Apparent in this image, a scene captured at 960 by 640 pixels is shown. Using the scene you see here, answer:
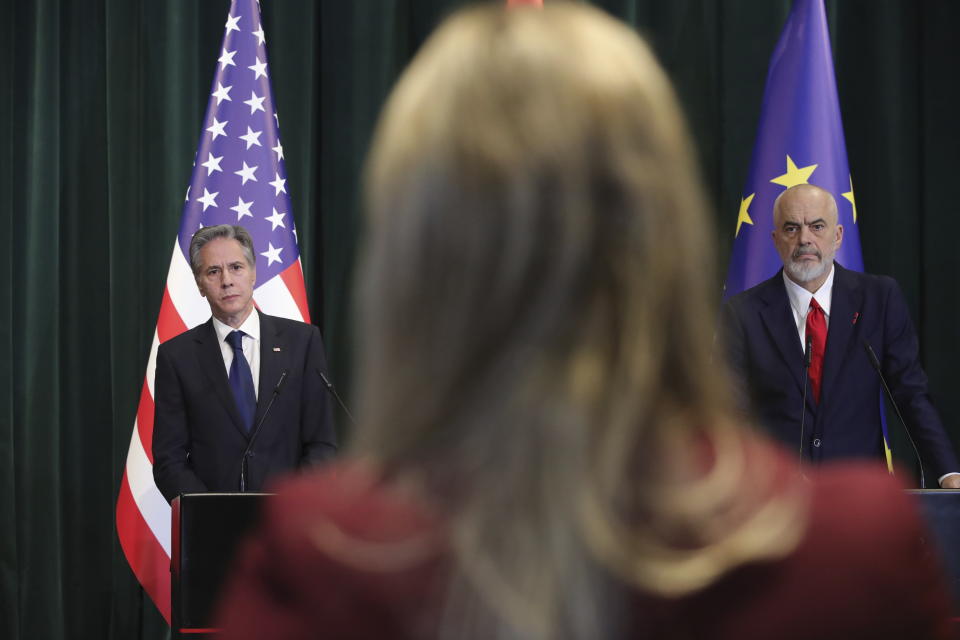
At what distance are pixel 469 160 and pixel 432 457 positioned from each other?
0.18 metres

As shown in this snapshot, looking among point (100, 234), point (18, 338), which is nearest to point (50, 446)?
point (18, 338)

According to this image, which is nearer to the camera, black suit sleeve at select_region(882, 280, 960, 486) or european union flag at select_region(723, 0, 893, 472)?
black suit sleeve at select_region(882, 280, 960, 486)

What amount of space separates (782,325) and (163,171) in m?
3.07

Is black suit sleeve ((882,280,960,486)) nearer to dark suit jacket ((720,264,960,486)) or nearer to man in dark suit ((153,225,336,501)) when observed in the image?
dark suit jacket ((720,264,960,486))

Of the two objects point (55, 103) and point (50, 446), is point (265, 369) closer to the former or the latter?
point (50, 446)

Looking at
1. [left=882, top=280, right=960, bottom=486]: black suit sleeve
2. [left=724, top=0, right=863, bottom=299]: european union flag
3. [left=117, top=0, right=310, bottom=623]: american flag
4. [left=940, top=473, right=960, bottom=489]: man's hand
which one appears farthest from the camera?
[left=724, top=0, right=863, bottom=299]: european union flag

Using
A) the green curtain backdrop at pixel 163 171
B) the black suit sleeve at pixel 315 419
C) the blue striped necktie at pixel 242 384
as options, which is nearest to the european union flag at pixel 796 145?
the green curtain backdrop at pixel 163 171

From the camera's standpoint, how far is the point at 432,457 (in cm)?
67

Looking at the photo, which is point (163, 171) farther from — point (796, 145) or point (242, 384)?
point (796, 145)

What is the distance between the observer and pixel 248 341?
4.36 m

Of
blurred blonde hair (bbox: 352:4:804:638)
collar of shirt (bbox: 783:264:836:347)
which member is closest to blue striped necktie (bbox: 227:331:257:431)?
collar of shirt (bbox: 783:264:836:347)

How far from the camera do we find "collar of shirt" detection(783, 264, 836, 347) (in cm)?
431

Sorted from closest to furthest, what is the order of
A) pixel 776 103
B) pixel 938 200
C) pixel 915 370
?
pixel 915 370, pixel 776 103, pixel 938 200

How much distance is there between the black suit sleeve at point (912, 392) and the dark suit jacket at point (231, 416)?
2.04 m
